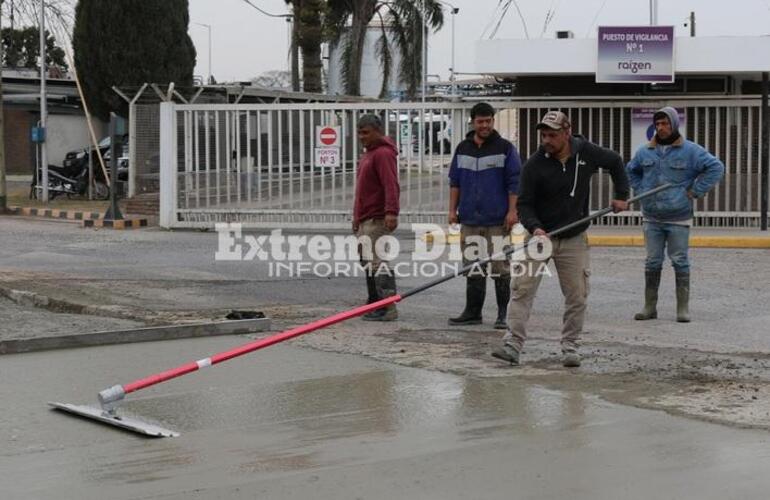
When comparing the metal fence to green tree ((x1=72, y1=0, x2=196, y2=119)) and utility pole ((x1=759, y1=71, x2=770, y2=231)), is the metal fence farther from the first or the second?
green tree ((x1=72, y1=0, x2=196, y2=119))

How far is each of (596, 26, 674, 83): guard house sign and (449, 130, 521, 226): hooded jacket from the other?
30.1 ft

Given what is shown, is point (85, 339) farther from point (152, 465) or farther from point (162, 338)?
point (152, 465)

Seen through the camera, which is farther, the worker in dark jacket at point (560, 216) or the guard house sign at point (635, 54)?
the guard house sign at point (635, 54)

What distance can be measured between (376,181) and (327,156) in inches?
366

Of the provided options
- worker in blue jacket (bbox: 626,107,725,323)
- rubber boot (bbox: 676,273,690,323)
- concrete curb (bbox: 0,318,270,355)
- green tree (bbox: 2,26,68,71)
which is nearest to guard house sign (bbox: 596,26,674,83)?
worker in blue jacket (bbox: 626,107,725,323)

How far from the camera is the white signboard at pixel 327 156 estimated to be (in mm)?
19156

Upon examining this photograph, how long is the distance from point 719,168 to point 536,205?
2.40 meters

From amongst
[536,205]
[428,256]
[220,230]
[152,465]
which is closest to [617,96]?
[428,256]

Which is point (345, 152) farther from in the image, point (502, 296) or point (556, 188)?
point (556, 188)

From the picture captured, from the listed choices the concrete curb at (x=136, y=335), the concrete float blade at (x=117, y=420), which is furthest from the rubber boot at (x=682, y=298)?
the concrete float blade at (x=117, y=420)

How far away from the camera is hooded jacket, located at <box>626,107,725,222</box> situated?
382 inches

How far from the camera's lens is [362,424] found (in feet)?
20.3

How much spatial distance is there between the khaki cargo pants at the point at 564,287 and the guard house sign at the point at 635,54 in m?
10.8

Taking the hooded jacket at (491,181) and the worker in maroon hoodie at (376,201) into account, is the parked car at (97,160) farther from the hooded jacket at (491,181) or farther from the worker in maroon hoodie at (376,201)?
the hooded jacket at (491,181)
